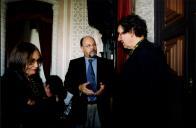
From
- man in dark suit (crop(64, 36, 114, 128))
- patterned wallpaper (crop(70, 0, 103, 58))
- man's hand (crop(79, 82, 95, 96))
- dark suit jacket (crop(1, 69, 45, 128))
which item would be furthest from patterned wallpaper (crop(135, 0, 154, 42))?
patterned wallpaper (crop(70, 0, 103, 58))

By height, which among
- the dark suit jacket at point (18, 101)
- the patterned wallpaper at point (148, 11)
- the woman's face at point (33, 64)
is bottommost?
the dark suit jacket at point (18, 101)

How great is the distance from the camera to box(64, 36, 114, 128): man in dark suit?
13.4 ft

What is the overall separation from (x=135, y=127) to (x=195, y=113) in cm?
55

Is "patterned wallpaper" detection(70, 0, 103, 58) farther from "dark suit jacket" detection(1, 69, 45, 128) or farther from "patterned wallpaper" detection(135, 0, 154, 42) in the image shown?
"dark suit jacket" detection(1, 69, 45, 128)

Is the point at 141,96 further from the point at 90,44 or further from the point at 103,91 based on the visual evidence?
the point at 90,44

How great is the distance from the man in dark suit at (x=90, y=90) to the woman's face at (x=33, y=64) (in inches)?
41.1

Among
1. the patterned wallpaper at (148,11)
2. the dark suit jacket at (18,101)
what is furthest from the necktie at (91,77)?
the dark suit jacket at (18,101)

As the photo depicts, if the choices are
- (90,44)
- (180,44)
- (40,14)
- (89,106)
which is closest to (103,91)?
(89,106)

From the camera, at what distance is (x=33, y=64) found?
3.11 meters

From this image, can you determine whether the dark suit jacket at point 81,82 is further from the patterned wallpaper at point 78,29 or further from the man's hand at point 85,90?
the patterned wallpaper at point 78,29

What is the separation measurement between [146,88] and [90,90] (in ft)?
4.56

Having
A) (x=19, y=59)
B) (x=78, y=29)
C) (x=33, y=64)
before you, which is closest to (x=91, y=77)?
(x=33, y=64)

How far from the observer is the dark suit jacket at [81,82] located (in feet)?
13.6

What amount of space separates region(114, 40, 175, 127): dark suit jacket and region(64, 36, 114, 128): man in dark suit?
127cm
